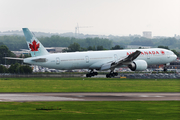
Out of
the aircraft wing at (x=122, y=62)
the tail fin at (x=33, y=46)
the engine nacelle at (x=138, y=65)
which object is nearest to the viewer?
the aircraft wing at (x=122, y=62)

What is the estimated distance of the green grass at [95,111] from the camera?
882 inches

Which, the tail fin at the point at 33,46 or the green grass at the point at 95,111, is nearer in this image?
the green grass at the point at 95,111

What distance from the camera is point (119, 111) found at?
81.5 feet

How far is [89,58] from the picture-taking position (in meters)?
61.8

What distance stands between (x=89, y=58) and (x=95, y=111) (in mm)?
37275

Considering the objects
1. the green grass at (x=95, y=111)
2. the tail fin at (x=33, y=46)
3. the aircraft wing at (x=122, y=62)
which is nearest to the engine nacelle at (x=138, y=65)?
the aircraft wing at (x=122, y=62)

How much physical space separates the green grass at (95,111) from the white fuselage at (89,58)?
31607 millimetres

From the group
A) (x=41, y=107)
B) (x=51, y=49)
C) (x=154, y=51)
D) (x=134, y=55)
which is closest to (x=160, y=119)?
(x=41, y=107)

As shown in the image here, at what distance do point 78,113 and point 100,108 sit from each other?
9.37 feet

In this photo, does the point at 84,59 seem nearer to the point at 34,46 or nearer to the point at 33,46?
the point at 34,46

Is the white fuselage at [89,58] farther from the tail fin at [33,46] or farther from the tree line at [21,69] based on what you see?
the tree line at [21,69]

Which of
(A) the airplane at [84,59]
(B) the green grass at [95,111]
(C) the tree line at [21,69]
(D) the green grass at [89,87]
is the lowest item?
(D) the green grass at [89,87]

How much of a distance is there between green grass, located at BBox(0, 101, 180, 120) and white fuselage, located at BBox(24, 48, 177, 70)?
31.6 meters

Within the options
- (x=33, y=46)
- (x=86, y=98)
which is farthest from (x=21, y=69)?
(x=86, y=98)
